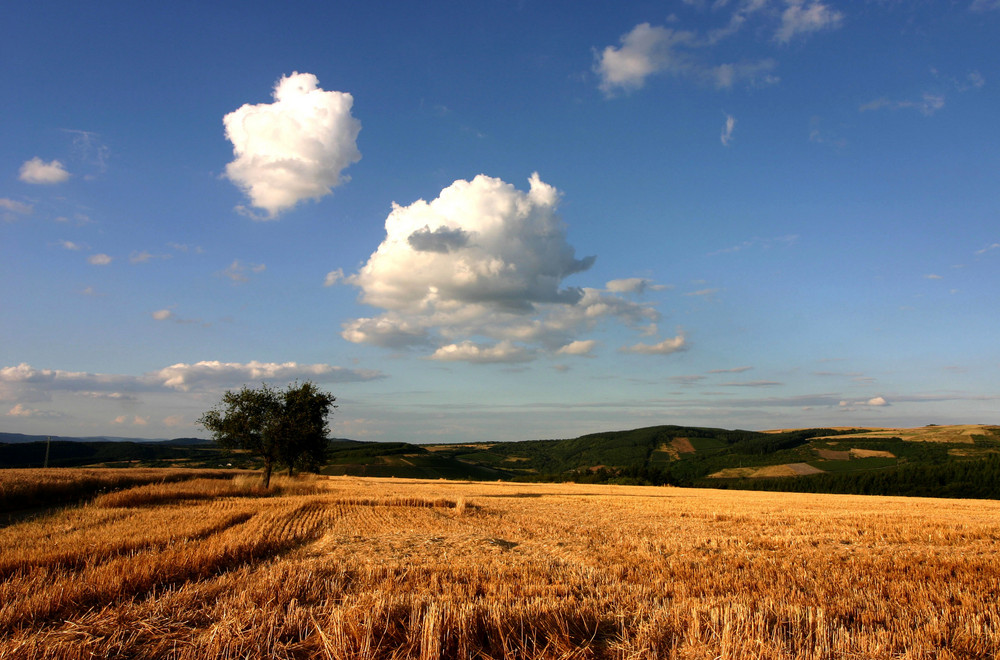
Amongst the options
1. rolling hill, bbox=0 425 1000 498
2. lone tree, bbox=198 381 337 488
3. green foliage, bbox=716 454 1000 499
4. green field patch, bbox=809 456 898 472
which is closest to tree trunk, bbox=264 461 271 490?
lone tree, bbox=198 381 337 488

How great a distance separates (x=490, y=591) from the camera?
24.8 feet

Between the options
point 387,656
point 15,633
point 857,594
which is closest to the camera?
point 387,656

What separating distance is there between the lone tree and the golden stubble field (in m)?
26.1

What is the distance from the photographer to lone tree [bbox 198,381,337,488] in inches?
1737

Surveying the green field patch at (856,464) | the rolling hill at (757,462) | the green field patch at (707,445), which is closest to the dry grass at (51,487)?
the rolling hill at (757,462)

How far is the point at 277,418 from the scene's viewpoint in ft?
152

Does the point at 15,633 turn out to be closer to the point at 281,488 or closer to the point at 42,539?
the point at 42,539

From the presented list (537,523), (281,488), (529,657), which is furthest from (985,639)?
(281,488)

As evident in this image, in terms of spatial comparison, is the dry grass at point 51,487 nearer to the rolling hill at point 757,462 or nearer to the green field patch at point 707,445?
the rolling hill at point 757,462

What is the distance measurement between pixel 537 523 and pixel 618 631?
16177 millimetres

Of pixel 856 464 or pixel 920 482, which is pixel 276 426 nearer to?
pixel 920 482

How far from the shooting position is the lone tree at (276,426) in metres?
44.1

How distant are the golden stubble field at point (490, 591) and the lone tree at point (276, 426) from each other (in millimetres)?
26079

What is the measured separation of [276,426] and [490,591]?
43327mm
